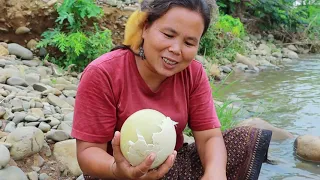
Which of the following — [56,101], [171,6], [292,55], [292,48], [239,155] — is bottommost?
[292,48]

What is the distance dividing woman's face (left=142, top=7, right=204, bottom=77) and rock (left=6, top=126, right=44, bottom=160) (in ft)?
3.52

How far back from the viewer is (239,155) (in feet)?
7.54

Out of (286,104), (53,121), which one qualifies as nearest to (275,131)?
(286,104)

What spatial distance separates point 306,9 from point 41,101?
11112 millimetres

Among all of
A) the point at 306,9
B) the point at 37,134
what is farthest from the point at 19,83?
the point at 306,9

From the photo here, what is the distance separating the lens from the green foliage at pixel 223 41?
8031mm

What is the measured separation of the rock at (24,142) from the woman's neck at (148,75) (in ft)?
3.14

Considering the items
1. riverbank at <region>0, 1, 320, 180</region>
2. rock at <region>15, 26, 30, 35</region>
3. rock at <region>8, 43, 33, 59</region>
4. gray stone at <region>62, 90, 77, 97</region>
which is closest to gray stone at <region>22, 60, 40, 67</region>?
riverbank at <region>0, 1, 320, 180</region>

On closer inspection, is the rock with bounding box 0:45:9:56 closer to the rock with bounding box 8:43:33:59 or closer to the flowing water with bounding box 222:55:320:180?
the rock with bounding box 8:43:33:59

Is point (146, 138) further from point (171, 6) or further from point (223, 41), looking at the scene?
point (223, 41)

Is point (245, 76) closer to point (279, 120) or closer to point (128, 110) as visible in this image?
point (279, 120)

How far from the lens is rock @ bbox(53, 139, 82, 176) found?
2.75 m

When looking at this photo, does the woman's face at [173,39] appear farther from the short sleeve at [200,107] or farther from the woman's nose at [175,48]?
the short sleeve at [200,107]

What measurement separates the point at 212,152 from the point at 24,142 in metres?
1.15
